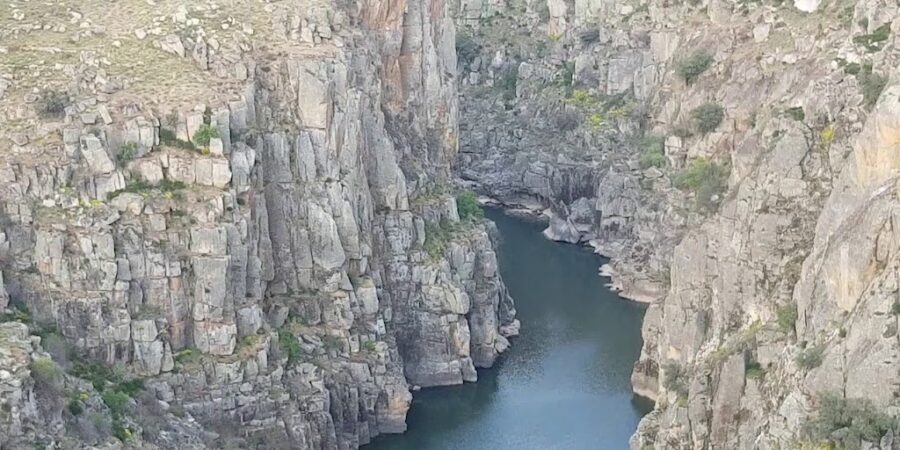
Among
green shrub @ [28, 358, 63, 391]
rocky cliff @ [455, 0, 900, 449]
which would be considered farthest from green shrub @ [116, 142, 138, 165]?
rocky cliff @ [455, 0, 900, 449]

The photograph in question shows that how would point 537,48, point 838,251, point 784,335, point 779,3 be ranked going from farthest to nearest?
point 537,48 → point 779,3 → point 784,335 → point 838,251

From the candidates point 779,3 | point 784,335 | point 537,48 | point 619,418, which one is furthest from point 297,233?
point 537,48

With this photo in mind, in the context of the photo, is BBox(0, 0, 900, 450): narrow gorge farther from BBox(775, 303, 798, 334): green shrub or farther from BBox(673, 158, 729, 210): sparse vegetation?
BBox(673, 158, 729, 210): sparse vegetation

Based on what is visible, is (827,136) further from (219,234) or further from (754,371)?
(219,234)

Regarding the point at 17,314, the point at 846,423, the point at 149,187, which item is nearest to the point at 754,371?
the point at 846,423

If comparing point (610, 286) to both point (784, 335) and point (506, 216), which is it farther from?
point (784, 335)

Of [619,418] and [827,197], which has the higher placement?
[827,197]
